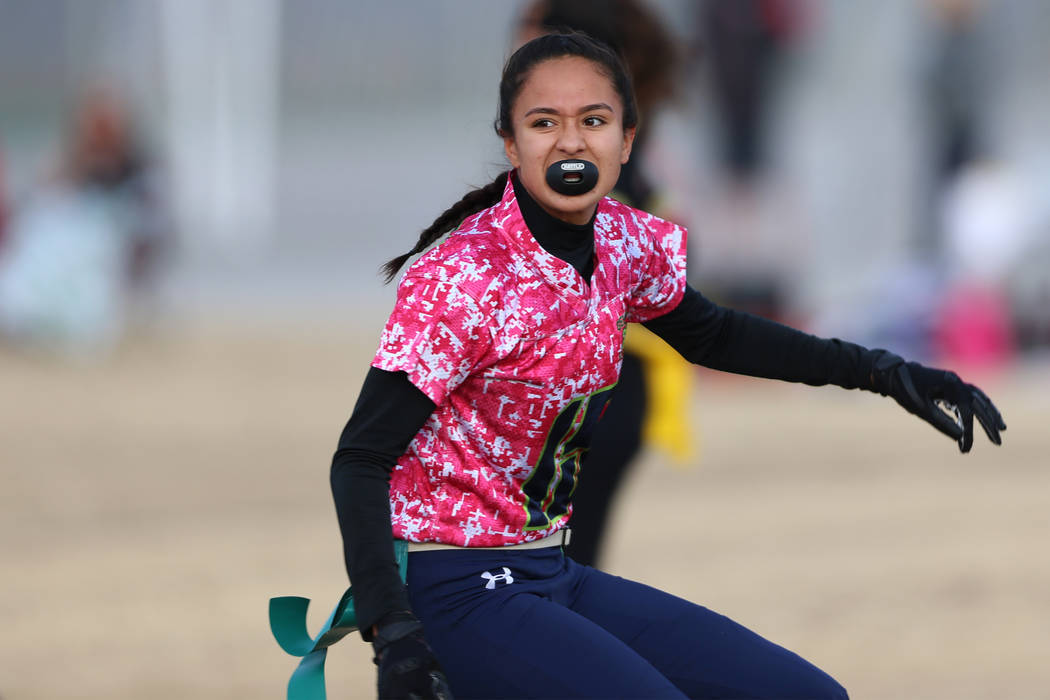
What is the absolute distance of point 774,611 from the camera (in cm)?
548

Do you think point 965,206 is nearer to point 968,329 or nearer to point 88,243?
point 968,329

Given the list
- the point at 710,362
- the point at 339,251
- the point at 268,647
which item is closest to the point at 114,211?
the point at 339,251

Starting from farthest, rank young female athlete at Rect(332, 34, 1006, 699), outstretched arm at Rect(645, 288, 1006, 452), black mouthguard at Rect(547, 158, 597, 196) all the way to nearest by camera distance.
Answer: outstretched arm at Rect(645, 288, 1006, 452) < black mouthguard at Rect(547, 158, 597, 196) < young female athlete at Rect(332, 34, 1006, 699)

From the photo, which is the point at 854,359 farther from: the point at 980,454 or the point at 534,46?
the point at 980,454

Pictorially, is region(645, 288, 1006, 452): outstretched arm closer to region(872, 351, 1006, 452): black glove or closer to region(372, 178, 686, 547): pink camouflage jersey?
region(872, 351, 1006, 452): black glove

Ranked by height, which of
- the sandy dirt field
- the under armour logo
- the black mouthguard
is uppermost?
the black mouthguard

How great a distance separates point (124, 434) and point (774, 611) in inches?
186

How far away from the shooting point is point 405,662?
2188 millimetres

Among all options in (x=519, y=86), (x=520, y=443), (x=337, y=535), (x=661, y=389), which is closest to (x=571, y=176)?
(x=519, y=86)

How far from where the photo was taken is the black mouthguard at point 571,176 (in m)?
2.45

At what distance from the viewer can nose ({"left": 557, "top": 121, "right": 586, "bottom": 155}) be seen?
246 centimetres

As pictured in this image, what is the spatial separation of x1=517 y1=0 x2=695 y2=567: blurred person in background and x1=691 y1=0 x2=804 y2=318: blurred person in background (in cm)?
727

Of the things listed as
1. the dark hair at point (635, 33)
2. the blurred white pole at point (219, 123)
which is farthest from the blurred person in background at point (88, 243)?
the dark hair at point (635, 33)

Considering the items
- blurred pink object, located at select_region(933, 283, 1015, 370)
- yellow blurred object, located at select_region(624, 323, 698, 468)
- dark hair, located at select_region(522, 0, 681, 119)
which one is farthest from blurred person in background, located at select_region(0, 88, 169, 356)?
dark hair, located at select_region(522, 0, 681, 119)
